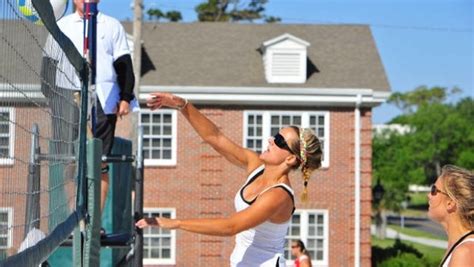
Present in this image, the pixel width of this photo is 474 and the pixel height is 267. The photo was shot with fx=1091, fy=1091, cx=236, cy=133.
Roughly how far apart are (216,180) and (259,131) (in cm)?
204

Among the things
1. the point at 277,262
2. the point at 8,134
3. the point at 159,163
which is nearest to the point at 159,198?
the point at 159,163

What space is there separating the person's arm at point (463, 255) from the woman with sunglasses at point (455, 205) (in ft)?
0.09

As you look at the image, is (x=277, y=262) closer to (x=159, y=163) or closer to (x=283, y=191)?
(x=283, y=191)

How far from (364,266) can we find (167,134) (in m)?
7.60

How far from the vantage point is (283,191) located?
5.23 m

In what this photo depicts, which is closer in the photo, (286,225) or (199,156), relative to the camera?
(286,225)

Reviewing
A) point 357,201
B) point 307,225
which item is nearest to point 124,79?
point 357,201

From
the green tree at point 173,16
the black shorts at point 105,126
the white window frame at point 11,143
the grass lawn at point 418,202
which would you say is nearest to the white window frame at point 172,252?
the black shorts at point 105,126

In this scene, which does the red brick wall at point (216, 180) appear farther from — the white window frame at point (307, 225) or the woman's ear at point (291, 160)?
the woman's ear at point (291, 160)

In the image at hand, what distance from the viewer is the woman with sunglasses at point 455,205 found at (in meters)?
4.63

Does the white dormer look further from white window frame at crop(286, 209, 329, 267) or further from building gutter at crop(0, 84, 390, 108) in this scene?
white window frame at crop(286, 209, 329, 267)

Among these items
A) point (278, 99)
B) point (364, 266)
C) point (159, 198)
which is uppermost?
point (278, 99)

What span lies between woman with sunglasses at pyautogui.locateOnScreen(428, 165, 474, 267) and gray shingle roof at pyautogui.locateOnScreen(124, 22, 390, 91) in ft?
95.5

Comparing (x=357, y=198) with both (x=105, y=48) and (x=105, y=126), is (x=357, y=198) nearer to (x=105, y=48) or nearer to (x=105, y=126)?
(x=105, y=126)
